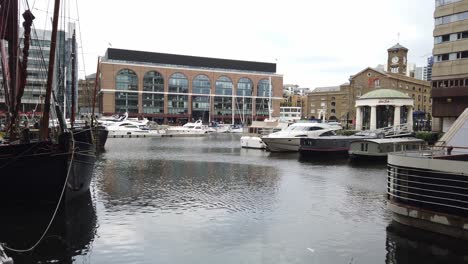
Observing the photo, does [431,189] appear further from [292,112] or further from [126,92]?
[292,112]

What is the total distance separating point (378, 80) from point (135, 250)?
415 feet

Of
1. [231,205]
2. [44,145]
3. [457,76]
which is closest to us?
[44,145]

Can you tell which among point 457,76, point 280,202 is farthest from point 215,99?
point 280,202

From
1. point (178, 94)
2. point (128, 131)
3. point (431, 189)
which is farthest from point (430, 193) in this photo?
point (178, 94)

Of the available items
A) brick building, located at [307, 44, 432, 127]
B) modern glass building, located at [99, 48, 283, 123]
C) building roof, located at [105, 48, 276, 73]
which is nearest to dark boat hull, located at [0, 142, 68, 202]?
brick building, located at [307, 44, 432, 127]

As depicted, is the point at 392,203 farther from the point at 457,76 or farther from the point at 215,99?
the point at 215,99

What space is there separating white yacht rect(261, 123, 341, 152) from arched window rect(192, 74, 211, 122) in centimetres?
9587

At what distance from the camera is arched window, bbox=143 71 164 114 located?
447ft

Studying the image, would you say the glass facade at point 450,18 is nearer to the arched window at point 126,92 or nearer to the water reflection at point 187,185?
the water reflection at point 187,185

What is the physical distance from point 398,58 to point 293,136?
110 m

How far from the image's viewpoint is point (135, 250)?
13078 mm

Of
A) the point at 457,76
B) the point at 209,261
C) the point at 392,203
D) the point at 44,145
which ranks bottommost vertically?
the point at 209,261

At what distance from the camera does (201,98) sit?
146 m

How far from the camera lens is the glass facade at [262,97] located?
503 feet
